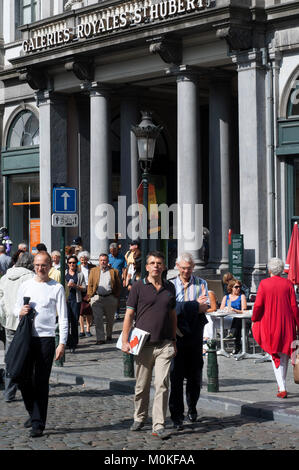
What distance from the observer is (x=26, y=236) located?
28781 mm

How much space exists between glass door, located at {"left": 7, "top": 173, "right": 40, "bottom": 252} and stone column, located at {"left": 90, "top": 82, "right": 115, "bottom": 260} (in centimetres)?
362

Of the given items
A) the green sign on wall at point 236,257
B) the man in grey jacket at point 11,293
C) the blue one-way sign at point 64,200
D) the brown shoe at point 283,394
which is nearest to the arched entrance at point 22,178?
the green sign on wall at point 236,257

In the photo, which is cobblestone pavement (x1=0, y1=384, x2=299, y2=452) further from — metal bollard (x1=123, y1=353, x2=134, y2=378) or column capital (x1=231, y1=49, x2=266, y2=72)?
column capital (x1=231, y1=49, x2=266, y2=72)

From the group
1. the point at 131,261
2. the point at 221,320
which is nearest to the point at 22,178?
the point at 131,261

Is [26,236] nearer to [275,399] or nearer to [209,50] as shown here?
[209,50]

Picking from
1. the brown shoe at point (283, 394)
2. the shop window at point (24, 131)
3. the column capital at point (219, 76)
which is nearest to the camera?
the brown shoe at point (283, 394)

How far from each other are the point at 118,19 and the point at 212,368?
1309cm

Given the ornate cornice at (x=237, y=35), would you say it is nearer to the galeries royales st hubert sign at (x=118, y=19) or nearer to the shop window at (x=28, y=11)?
the galeries royales st hubert sign at (x=118, y=19)

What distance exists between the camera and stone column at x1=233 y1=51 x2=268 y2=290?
2080cm

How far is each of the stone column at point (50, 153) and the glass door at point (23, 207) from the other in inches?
49.9

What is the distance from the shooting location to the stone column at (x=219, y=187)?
74.4 ft

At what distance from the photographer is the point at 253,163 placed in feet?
68.3

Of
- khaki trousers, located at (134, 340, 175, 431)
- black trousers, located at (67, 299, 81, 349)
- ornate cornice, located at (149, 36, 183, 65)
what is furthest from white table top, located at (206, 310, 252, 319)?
ornate cornice, located at (149, 36, 183, 65)

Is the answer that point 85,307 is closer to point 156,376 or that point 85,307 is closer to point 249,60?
point 249,60
